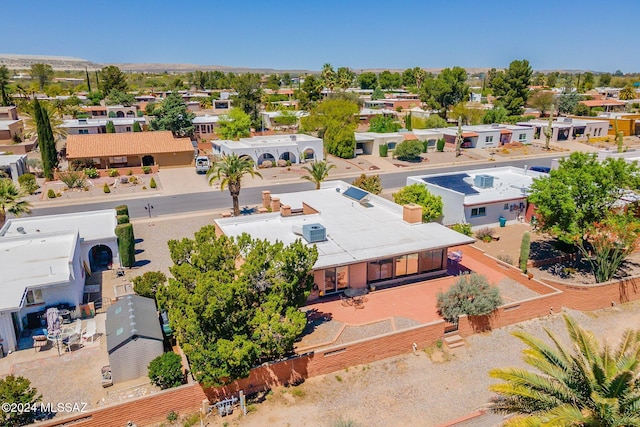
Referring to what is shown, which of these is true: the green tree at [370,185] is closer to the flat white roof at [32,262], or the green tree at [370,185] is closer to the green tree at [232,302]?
the green tree at [232,302]

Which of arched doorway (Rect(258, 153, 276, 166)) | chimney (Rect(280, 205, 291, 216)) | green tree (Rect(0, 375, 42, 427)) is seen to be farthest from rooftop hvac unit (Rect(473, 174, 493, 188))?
green tree (Rect(0, 375, 42, 427))

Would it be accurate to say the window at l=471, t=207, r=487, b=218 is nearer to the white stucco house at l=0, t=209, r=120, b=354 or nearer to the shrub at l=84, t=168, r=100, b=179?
the white stucco house at l=0, t=209, r=120, b=354

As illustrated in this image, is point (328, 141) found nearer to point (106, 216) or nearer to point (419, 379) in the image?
point (106, 216)

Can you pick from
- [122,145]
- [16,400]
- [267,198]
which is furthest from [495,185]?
[122,145]

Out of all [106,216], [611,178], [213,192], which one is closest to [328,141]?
[213,192]

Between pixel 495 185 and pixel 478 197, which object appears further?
pixel 495 185

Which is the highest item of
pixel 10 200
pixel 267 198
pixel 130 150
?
pixel 10 200

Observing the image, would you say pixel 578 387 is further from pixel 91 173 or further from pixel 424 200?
pixel 91 173
